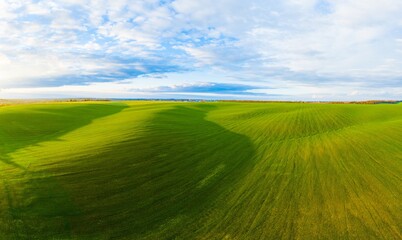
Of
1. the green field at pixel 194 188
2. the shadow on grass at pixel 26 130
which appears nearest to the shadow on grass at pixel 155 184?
the green field at pixel 194 188

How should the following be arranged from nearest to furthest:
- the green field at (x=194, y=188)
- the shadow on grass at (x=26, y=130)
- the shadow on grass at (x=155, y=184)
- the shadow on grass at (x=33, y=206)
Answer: the shadow on grass at (x=33, y=206)
the green field at (x=194, y=188)
the shadow on grass at (x=155, y=184)
the shadow on grass at (x=26, y=130)

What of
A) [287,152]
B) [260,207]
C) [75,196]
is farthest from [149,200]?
[287,152]

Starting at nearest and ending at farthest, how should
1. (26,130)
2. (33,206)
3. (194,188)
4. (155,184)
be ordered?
(33,206) → (194,188) → (155,184) → (26,130)

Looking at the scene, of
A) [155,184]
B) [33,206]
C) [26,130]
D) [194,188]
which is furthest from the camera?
[26,130]

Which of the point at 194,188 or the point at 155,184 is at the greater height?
the point at 155,184

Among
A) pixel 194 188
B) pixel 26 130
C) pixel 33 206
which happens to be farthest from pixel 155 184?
pixel 26 130

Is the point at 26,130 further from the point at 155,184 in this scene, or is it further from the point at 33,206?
the point at 155,184

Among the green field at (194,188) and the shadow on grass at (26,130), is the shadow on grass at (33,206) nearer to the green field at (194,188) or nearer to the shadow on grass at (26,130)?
the green field at (194,188)

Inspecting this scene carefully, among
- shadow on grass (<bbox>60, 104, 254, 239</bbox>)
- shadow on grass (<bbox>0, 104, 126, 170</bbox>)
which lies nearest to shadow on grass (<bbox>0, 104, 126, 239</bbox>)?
shadow on grass (<bbox>60, 104, 254, 239</bbox>)
